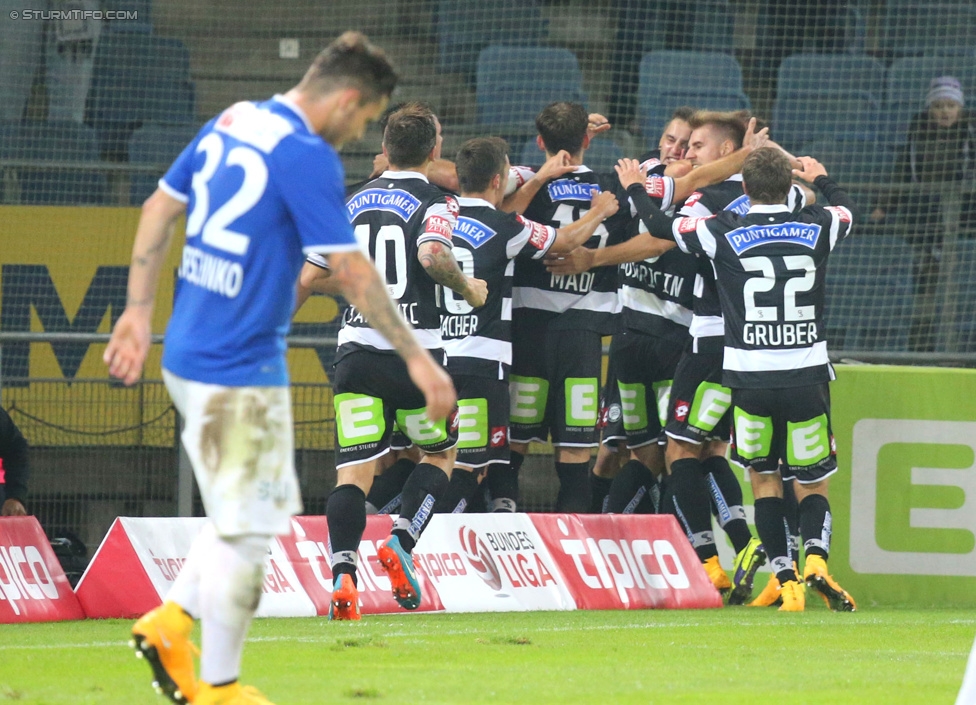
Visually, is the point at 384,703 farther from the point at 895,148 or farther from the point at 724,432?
the point at 895,148

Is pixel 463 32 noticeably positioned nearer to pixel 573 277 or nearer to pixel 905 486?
pixel 573 277

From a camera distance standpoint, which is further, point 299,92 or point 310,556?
point 310,556

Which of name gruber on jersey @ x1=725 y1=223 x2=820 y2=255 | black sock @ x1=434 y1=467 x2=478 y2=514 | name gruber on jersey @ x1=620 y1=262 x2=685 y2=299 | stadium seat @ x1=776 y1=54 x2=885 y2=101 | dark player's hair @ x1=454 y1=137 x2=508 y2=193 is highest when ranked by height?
stadium seat @ x1=776 y1=54 x2=885 y2=101

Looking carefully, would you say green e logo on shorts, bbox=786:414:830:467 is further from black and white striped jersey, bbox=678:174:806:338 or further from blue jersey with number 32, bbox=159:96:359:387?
blue jersey with number 32, bbox=159:96:359:387

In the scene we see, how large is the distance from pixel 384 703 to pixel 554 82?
9608 mm

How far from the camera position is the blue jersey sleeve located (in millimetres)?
4031

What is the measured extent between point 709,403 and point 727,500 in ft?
1.85

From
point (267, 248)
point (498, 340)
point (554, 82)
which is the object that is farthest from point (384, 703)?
point (554, 82)

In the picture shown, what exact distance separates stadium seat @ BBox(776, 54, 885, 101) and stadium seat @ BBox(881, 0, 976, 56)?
0.55 m

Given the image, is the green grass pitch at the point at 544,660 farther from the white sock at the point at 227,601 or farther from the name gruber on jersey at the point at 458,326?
the name gruber on jersey at the point at 458,326

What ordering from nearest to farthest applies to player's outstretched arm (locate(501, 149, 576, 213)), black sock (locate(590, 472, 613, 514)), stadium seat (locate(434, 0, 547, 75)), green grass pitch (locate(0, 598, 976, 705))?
green grass pitch (locate(0, 598, 976, 705)) → player's outstretched arm (locate(501, 149, 576, 213)) → black sock (locate(590, 472, 613, 514)) → stadium seat (locate(434, 0, 547, 75))

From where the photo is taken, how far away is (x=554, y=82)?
13.5 metres

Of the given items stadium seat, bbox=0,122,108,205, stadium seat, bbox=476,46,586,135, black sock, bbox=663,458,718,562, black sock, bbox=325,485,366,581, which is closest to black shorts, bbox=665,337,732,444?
black sock, bbox=663,458,718,562

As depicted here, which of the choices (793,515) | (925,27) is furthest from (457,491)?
(925,27)
